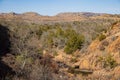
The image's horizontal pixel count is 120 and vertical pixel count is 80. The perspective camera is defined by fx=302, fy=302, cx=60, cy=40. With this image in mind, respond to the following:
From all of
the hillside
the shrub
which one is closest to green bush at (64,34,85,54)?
the hillside

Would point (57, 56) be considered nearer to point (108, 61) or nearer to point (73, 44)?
point (73, 44)

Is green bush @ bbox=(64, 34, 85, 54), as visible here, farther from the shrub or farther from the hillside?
the shrub

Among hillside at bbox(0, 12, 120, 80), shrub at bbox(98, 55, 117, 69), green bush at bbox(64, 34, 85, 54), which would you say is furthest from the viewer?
green bush at bbox(64, 34, 85, 54)

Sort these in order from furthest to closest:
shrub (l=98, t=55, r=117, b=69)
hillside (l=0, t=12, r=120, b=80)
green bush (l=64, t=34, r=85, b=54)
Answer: green bush (l=64, t=34, r=85, b=54)
shrub (l=98, t=55, r=117, b=69)
hillside (l=0, t=12, r=120, b=80)

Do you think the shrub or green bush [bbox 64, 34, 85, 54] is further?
green bush [bbox 64, 34, 85, 54]

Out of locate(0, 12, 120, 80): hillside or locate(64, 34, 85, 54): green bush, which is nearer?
locate(0, 12, 120, 80): hillside

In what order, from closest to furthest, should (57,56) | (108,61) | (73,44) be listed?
(108,61) < (57,56) < (73,44)

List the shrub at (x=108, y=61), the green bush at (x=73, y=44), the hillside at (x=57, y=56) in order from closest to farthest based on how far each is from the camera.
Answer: the hillside at (x=57, y=56)
the shrub at (x=108, y=61)
the green bush at (x=73, y=44)

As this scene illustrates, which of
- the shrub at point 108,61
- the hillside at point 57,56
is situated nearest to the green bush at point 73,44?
the hillside at point 57,56

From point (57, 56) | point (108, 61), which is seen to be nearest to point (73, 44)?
point (57, 56)

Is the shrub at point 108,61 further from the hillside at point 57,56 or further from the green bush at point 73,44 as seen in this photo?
the green bush at point 73,44

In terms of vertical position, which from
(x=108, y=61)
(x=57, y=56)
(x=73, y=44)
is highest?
(x=73, y=44)

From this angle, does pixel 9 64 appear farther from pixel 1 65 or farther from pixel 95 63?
pixel 95 63

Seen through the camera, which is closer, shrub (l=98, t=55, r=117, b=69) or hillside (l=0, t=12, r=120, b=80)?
hillside (l=0, t=12, r=120, b=80)
